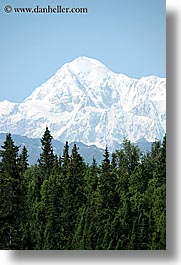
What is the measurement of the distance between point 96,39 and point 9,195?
63 centimetres

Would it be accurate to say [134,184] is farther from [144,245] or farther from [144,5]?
[144,5]

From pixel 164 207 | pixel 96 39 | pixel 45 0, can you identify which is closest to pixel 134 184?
pixel 164 207

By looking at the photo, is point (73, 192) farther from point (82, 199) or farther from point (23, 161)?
point (23, 161)

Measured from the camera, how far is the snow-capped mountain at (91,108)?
262 cm

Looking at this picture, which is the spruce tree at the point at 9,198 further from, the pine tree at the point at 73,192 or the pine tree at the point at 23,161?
the pine tree at the point at 73,192

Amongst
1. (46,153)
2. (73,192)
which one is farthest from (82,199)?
(46,153)

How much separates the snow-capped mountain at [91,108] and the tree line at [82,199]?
0.05 metres

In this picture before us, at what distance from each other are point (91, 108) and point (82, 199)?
1.08 feet

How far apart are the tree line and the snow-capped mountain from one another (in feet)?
0.16

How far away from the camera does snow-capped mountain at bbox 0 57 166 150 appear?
262 cm

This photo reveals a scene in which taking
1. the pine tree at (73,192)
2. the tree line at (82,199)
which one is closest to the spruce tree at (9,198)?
the tree line at (82,199)

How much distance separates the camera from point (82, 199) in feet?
Answer: 8.70

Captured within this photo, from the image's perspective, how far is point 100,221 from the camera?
263 cm

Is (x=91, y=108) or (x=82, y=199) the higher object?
(x=91, y=108)
